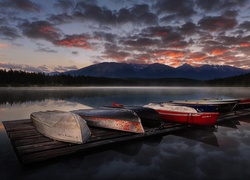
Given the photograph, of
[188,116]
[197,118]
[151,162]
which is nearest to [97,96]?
[188,116]

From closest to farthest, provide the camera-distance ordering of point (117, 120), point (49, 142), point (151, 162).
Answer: point (151, 162)
point (49, 142)
point (117, 120)

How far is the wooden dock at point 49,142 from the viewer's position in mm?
6730

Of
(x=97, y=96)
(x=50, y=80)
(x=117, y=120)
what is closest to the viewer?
(x=117, y=120)

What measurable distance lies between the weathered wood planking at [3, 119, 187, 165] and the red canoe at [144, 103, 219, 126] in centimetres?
191

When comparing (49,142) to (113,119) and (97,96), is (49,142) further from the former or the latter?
(97,96)

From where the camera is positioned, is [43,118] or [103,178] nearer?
[103,178]

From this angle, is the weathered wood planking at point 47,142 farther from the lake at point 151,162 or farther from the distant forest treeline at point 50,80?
the distant forest treeline at point 50,80

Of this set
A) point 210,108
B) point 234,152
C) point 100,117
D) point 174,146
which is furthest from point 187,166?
point 210,108

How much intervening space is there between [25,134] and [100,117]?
12.3 feet

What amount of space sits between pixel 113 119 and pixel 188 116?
5085mm

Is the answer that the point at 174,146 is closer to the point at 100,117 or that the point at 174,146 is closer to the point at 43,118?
the point at 100,117

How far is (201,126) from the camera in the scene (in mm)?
12727

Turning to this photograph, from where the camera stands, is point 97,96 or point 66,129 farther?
point 97,96

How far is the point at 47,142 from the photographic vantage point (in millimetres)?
7957
